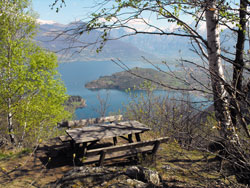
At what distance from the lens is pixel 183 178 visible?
4695mm

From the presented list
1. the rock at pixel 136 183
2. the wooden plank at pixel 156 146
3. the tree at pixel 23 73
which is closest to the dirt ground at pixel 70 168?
the wooden plank at pixel 156 146

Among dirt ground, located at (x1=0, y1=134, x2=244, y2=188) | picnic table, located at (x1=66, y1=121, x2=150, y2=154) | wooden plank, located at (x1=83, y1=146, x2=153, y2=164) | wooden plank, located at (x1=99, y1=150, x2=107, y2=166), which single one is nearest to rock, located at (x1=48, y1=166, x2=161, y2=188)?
dirt ground, located at (x1=0, y1=134, x2=244, y2=188)

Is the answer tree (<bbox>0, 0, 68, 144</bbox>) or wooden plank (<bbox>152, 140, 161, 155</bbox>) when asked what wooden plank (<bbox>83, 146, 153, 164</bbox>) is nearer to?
wooden plank (<bbox>152, 140, 161, 155</bbox>)

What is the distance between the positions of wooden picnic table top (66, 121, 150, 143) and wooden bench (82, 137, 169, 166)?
0.40 metres

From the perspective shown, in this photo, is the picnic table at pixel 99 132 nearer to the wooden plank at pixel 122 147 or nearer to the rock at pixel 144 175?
the wooden plank at pixel 122 147

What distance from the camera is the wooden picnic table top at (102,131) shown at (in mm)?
5417

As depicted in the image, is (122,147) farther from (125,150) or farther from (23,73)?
(23,73)

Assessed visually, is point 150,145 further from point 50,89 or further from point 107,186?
point 50,89

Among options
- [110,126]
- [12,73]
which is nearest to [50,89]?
[12,73]

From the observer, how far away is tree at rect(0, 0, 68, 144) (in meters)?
12.5

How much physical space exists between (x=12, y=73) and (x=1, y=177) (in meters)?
9.33

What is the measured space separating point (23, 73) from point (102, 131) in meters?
8.79

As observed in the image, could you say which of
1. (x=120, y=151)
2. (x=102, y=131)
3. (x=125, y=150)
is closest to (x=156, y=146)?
(x=125, y=150)

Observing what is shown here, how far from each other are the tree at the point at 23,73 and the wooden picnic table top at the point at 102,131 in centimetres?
681
